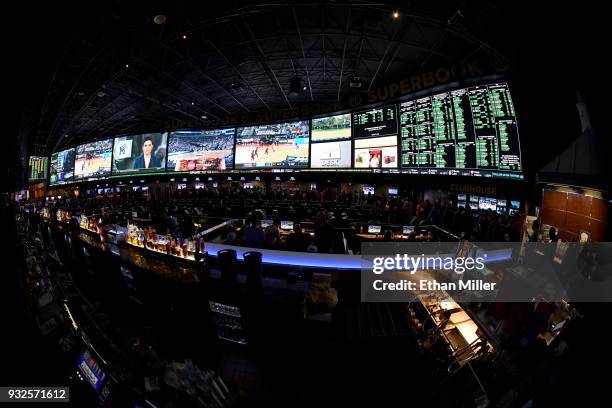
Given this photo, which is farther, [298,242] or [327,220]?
[327,220]

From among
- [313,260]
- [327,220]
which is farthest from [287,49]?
[313,260]

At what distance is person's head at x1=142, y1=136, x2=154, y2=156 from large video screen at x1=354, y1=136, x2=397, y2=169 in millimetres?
12475

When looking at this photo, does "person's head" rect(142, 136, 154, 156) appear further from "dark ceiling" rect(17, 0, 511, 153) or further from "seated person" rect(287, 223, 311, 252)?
"seated person" rect(287, 223, 311, 252)

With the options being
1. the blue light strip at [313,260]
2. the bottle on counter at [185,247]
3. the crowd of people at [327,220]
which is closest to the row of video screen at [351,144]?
the crowd of people at [327,220]

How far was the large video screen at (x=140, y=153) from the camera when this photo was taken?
14.6m

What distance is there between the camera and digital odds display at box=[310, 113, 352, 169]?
10.9m

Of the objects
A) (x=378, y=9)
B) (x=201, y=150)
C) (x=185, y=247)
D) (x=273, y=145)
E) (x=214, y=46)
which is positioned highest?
(x=214, y=46)

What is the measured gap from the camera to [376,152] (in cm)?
980

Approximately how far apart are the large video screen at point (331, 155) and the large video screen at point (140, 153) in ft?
30.5

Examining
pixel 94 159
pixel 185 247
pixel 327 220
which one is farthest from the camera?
pixel 94 159

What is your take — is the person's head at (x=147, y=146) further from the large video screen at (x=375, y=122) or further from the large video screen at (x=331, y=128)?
the large video screen at (x=375, y=122)

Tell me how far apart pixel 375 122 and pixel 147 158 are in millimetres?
13534

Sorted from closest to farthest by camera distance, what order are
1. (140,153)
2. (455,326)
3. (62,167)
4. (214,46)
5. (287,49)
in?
1. (455,326)
2. (214,46)
3. (287,49)
4. (140,153)
5. (62,167)

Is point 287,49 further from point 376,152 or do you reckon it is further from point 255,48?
point 376,152
